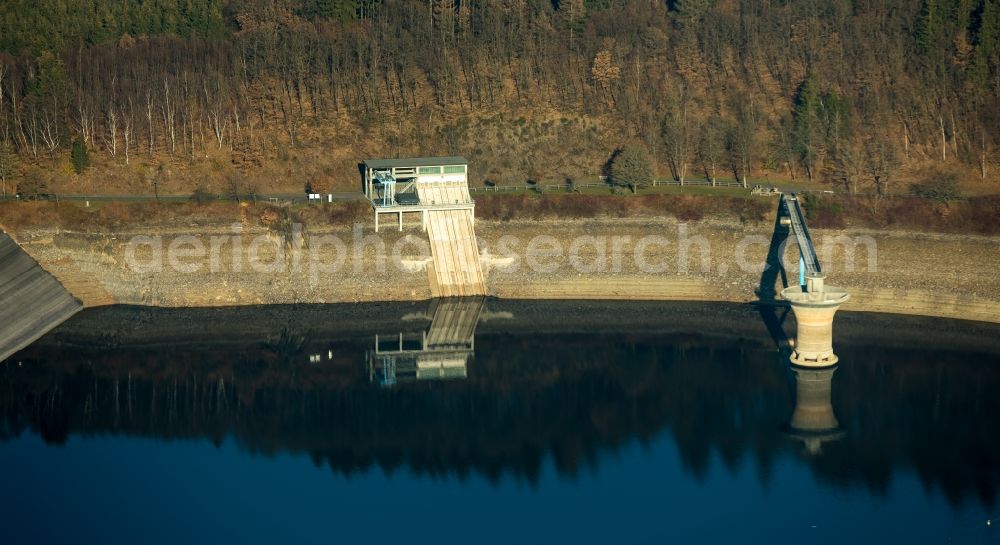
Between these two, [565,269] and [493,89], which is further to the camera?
[493,89]

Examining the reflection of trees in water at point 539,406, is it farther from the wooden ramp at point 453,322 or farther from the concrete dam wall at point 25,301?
the concrete dam wall at point 25,301

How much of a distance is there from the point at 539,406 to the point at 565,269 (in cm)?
2410

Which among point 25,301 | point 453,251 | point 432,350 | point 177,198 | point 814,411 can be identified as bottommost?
point 814,411

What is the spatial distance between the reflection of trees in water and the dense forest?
2731 centimetres

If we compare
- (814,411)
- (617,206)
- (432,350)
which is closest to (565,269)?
(617,206)

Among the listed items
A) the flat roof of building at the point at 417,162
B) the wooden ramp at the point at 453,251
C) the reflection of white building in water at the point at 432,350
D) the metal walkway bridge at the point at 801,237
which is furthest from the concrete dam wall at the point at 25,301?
the metal walkway bridge at the point at 801,237

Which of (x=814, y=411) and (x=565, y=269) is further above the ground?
(x=565, y=269)

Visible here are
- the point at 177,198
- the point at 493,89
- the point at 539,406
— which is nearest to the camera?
the point at 539,406

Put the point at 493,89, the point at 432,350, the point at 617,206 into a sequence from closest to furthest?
the point at 432,350 → the point at 617,206 → the point at 493,89

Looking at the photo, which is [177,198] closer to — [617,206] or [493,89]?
[493,89]

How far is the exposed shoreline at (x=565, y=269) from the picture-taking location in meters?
103

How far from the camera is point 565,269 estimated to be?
10844cm

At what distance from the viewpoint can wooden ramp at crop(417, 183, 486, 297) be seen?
108438 mm

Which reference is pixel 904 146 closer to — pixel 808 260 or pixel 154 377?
pixel 808 260
